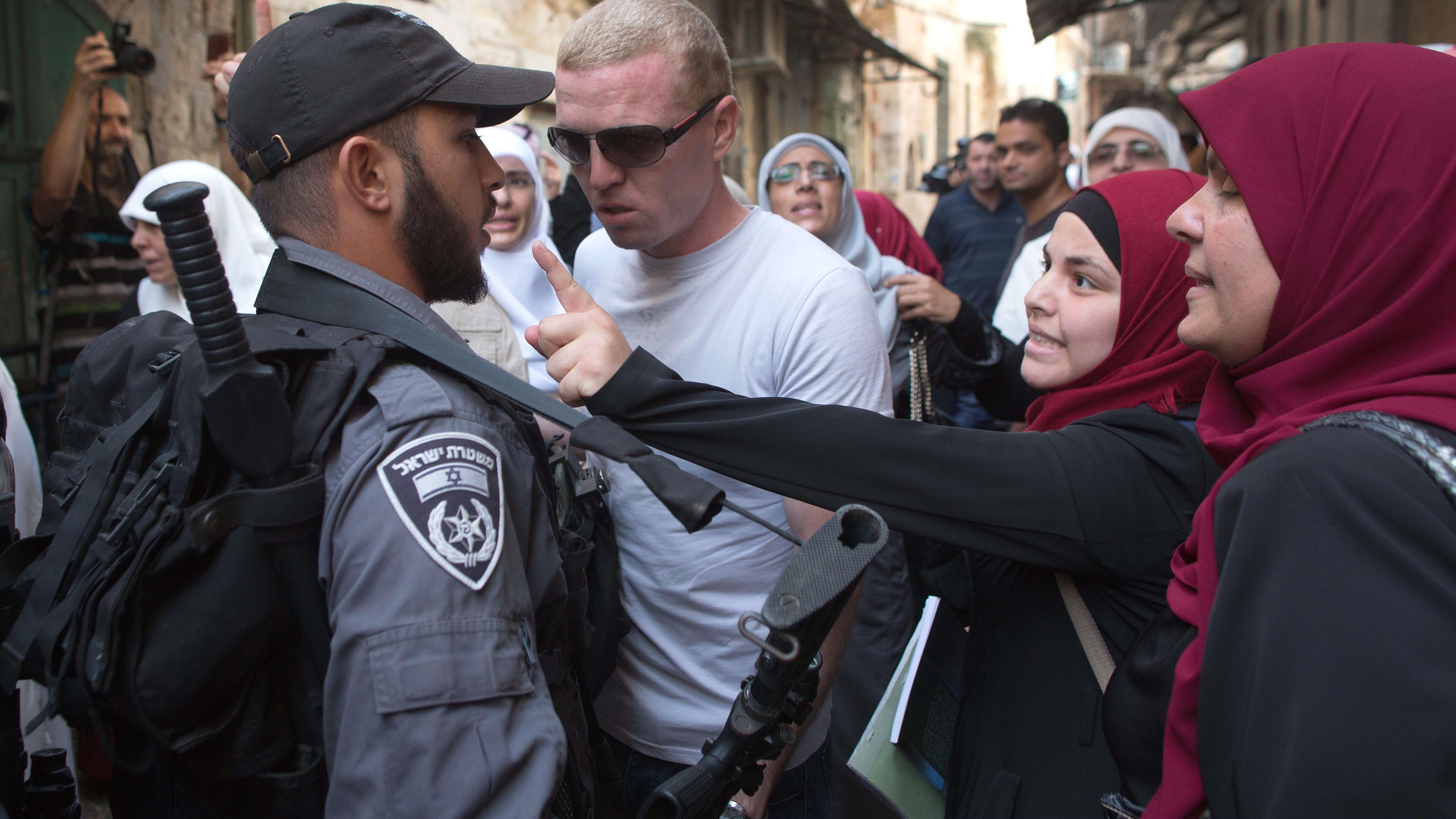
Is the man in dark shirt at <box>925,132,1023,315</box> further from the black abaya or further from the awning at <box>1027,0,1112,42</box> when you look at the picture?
the black abaya

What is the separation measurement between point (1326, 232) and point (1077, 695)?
77 centimetres

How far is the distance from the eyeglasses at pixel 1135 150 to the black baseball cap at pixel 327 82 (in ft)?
12.7

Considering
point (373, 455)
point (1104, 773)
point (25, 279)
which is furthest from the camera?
point (25, 279)

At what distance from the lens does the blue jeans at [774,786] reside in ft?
6.08

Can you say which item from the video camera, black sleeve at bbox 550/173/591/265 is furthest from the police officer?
the video camera

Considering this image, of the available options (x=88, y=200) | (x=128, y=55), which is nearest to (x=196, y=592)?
(x=128, y=55)

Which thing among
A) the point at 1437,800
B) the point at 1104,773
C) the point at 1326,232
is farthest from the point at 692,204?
the point at 1437,800

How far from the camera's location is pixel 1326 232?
44.8 inches

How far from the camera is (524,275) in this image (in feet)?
11.2

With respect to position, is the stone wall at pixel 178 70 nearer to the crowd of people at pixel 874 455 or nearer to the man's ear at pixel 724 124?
the man's ear at pixel 724 124

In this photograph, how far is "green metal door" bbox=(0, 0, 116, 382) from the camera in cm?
437

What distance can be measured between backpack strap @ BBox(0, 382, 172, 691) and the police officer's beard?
1.30ft

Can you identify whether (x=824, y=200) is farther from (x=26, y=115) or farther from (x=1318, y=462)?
(x=26, y=115)

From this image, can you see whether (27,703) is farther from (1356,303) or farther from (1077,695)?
(1356,303)
